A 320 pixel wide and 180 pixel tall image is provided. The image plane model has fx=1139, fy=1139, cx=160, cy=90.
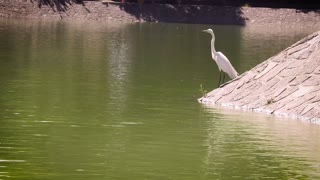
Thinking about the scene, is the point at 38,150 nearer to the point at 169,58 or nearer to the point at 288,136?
the point at 288,136

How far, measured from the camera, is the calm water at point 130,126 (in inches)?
701

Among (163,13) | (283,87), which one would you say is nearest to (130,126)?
(283,87)

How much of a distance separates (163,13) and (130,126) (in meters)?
57.0

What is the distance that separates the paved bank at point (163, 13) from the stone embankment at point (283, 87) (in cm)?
4833

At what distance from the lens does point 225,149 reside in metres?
20.0

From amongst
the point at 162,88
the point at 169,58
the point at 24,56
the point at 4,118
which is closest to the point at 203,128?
the point at 4,118

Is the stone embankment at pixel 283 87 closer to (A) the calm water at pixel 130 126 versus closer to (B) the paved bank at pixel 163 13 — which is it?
(A) the calm water at pixel 130 126

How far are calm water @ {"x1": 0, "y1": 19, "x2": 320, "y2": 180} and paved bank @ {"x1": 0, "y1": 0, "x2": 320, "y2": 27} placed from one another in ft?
108

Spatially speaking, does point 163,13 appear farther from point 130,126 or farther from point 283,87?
point 130,126

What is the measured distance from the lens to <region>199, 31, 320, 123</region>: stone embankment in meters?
24.7

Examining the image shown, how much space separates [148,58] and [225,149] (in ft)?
74.5

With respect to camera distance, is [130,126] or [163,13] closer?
[130,126]

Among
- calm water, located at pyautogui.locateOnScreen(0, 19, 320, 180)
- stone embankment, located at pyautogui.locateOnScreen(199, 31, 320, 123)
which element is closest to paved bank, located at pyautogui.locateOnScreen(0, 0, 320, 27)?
calm water, located at pyautogui.locateOnScreen(0, 19, 320, 180)

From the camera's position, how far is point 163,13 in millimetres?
79000
